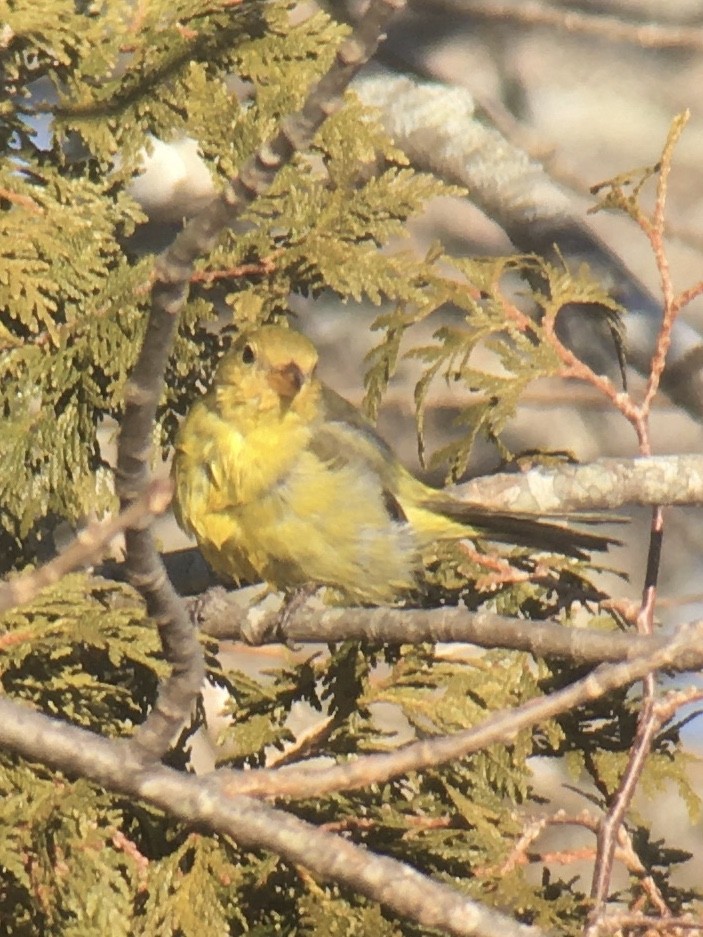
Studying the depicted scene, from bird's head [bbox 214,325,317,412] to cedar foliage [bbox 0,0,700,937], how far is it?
0.08 meters

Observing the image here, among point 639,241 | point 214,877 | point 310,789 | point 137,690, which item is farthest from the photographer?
point 639,241

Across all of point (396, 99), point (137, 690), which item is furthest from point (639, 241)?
point (137, 690)

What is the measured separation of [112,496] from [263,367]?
1.58 ft

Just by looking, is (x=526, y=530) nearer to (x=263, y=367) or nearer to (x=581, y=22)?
(x=263, y=367)

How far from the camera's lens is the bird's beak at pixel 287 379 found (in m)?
3.40

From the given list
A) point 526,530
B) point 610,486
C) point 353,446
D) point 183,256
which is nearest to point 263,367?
point 353,446

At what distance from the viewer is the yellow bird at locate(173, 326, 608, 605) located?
329cm

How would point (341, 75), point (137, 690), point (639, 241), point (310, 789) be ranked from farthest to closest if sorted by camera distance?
point (639, 241), point (137, 690), point (310, 789), point (341, 75)

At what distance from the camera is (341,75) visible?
1352 millimetres

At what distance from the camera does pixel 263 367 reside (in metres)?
3.37

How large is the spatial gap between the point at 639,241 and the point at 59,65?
3.50 m

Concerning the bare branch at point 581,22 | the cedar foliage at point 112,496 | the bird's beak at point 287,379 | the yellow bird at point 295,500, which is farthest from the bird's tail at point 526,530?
the bare branch at point 581,22

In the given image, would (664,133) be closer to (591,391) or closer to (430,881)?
(591,391)


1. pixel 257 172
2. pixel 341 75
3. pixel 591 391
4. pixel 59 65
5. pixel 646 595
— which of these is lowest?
pixel 591 391
